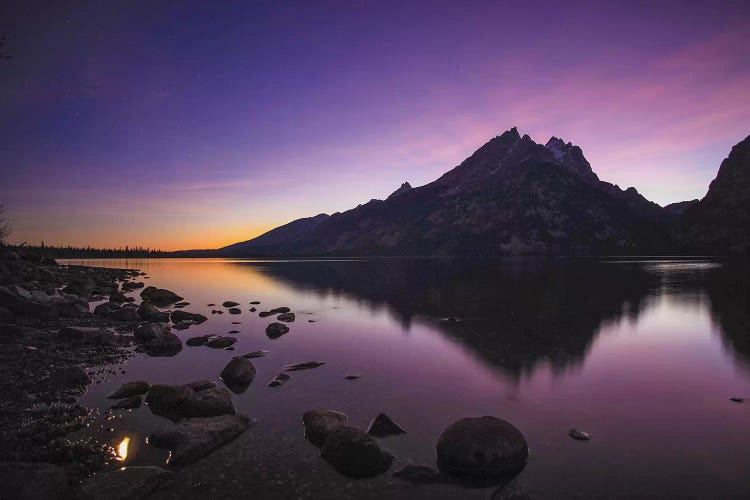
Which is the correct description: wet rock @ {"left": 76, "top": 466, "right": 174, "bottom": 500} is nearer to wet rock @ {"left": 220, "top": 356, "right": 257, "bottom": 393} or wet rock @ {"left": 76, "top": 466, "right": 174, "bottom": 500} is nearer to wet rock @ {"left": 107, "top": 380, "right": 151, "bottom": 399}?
wet rock @ {"left": 107, "top": 380, "right": 151, "bottom": 399}

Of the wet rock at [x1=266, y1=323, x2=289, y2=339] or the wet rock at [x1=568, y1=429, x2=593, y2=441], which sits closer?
the wet rock at [x1=568, y1=429, x2=593, y2=441]

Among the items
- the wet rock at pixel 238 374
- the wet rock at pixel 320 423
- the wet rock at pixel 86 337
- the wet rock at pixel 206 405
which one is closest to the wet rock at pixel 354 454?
the wet rock at pixel 320 423

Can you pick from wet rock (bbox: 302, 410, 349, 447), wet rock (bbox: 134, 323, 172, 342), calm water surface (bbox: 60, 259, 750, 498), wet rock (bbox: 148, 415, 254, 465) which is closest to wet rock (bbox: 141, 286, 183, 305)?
calm water surface (bbox: 60, 259, 750, 498)

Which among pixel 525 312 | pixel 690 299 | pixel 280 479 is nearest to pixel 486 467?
pixel 280 479

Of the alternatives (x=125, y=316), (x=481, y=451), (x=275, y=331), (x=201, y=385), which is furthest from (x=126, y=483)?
(x=125, y=316)

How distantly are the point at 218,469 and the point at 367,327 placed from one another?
82.0ft

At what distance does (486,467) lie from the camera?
11266 mm

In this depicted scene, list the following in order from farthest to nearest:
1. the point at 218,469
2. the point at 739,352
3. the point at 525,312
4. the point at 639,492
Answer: the point at 525,312, the point at 739,352, the point at 218,469, the point at 639,492

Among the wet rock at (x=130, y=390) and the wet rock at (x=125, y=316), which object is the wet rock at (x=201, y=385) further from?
the wet rock at (x=125, y=316)

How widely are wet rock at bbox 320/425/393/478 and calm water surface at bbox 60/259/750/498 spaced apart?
0.33 meters

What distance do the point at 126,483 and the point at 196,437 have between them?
247 cm

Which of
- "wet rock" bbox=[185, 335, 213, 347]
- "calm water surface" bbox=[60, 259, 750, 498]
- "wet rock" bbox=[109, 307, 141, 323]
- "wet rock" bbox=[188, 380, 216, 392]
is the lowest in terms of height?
"calm water surface" bbox=[60, 259, 750, 498]

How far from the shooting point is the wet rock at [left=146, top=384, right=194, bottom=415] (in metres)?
15.5

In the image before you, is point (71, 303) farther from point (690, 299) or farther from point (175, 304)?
point (690, 299)
